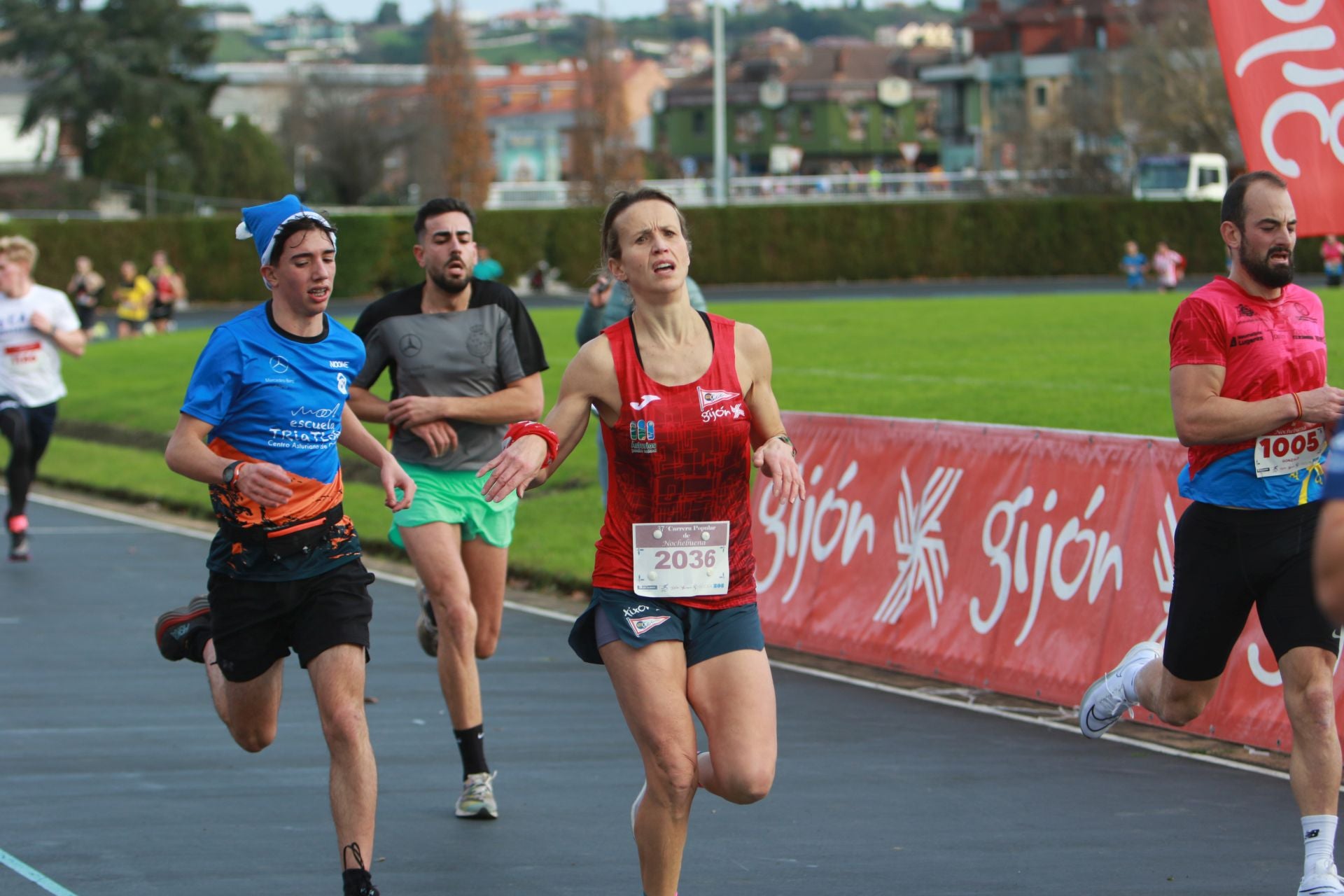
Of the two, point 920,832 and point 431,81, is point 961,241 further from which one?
point 920,832

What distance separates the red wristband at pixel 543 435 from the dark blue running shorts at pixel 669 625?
438 millimetres

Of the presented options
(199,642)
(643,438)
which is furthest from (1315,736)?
(199,642)

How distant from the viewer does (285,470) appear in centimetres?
587

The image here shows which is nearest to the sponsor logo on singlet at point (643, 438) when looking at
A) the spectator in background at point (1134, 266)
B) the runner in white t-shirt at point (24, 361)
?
the runner in white t-shirt at point (24, 361)

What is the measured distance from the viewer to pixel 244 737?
6.32 m

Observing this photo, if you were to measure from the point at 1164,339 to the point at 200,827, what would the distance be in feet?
75.9

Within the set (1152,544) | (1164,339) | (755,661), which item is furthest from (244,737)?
(1164,339)

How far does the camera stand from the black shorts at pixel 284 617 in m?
5.82

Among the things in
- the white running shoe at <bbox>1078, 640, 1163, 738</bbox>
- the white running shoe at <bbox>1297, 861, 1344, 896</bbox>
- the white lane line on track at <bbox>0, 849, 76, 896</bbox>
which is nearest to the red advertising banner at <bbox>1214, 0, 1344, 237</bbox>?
the white running shoe at <bbox>1078, 640, 1163, 738</bbox>

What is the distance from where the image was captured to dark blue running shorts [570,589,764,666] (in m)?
5.17

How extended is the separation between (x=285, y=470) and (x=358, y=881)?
133cm

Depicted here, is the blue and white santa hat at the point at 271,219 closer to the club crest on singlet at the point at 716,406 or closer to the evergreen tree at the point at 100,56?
the club crest on singlet at the point at 716,406

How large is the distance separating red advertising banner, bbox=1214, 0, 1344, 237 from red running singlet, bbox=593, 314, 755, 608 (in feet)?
10.7

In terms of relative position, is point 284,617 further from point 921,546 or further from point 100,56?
point 100,56
